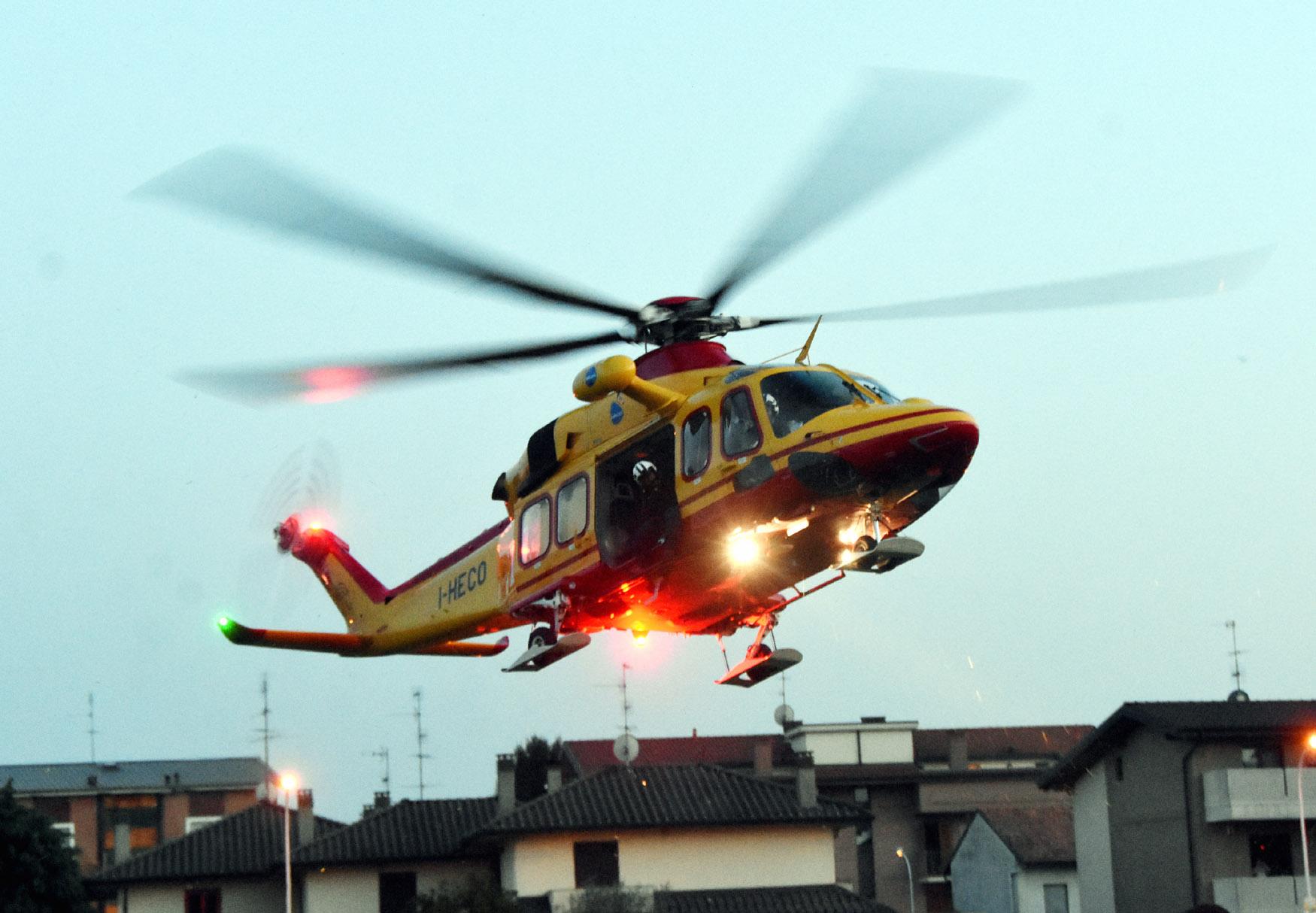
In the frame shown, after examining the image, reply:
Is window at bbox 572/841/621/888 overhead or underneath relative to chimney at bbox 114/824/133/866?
underneath

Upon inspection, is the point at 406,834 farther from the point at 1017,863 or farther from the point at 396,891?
the point at 1017,863

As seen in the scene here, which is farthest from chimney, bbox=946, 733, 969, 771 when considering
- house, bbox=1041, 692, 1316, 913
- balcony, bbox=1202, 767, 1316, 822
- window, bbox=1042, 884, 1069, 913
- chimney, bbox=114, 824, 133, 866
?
chimney, bbox=114, 824, 133, 866

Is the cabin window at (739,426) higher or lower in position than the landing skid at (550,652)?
higher

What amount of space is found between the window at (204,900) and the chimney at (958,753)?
117 feet

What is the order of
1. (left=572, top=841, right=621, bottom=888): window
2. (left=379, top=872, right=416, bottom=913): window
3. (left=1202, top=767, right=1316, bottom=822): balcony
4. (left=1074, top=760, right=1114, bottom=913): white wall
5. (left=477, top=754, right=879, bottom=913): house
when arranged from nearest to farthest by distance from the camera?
(left=1202, top=767, right=1316, bottom=822): balcony, (left=1074, top=760, right=1114, bottom=913): white wall, (left=477, top=754, right=879, bottom=913): house, (left=572, top=841, right=621, bottom=888): window, (left=379, top=872, right=416, bottom=913): window

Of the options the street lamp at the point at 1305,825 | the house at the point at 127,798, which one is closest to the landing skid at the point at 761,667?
the street lamp at the point at 1305,825

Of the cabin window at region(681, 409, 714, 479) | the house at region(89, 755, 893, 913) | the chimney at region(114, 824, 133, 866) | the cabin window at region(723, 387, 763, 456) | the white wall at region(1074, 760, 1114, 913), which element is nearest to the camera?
the cabin window at region(723, 387, 763, 456)

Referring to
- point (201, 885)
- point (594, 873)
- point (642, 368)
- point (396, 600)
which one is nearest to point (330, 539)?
point (396, 600)

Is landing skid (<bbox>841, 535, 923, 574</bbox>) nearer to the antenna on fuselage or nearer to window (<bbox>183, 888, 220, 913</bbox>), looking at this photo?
the antenna on fuselage

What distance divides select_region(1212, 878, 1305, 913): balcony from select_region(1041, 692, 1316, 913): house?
0.09 ft

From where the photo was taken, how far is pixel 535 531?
768 inches

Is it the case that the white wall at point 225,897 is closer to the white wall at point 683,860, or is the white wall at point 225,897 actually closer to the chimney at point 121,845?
the chimney at point 121,845

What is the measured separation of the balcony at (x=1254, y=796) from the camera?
44250 millimetres

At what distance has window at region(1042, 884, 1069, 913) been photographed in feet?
189
